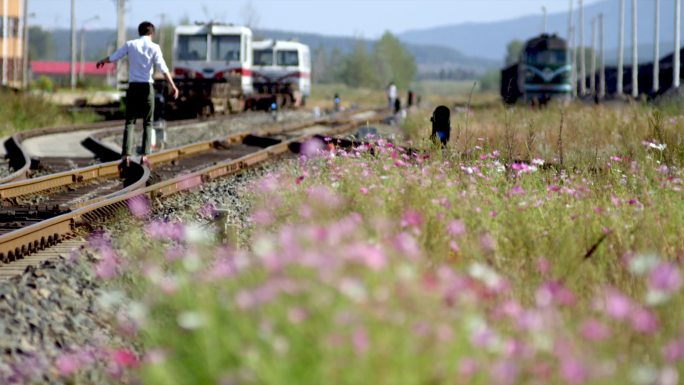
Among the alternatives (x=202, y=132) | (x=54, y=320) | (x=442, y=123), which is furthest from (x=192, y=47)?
(x=54, y=320)

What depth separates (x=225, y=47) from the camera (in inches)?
1303

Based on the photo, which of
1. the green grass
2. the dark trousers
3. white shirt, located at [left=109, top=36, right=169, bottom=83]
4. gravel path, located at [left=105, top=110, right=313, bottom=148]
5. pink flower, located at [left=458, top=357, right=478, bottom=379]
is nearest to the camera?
pink flower, located at [left=458, top=357, right=478, bottom=379]

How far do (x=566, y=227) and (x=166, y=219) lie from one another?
355cm

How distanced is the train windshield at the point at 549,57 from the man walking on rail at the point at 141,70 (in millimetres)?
29501

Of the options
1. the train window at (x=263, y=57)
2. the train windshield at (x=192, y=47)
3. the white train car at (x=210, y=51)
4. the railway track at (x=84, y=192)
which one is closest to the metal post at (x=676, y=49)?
the train window at (x=263, y=57)

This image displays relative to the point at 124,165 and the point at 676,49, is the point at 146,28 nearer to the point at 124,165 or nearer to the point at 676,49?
the point at 124,165

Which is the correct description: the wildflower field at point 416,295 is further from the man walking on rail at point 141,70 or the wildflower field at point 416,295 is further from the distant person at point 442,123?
the man walking on rail at point 141,70

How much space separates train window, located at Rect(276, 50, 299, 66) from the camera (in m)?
42.3

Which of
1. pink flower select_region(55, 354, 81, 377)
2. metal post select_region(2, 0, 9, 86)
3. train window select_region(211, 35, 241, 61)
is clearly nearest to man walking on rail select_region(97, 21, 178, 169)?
pink flower select_region(55, 354, 81, 377)

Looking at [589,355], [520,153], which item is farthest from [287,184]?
[520,153]

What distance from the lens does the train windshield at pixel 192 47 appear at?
33.0 metres

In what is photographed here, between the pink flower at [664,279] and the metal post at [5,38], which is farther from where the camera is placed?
the metal post at [5,38]

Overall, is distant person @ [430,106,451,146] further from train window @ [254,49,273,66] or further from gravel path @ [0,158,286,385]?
train window @ [254,49,273,66]

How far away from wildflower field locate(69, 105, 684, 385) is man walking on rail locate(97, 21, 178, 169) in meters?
6.00
